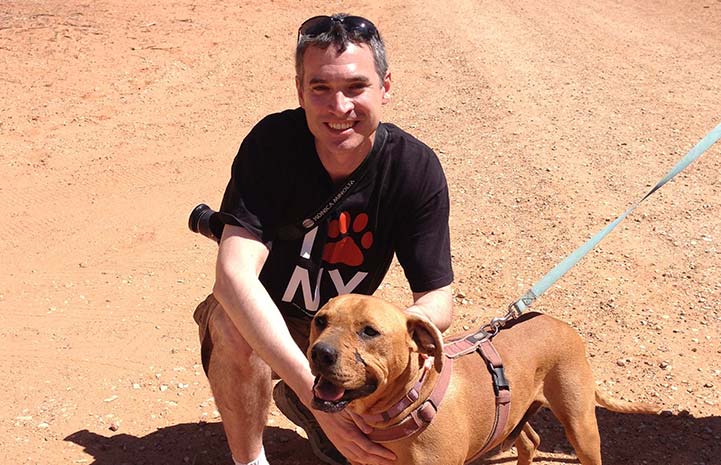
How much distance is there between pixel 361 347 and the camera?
2756 millimetres

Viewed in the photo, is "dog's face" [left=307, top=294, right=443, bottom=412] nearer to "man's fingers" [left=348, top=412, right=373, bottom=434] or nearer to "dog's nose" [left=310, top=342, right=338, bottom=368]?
"dog's nose" [left=310, top=342, right=338, bottom=368]

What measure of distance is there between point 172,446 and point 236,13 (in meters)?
9.83

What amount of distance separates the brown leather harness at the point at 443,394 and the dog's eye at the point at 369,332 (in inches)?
15.2

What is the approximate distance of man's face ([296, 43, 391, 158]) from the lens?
331cm

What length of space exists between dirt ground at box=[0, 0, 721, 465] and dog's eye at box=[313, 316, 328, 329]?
1744 mm

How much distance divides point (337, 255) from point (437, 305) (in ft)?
1.70

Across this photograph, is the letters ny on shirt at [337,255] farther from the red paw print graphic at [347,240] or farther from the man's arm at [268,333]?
the man's arm at [268,333]

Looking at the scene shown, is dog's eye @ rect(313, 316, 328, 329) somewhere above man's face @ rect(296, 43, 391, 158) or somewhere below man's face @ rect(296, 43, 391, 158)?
below

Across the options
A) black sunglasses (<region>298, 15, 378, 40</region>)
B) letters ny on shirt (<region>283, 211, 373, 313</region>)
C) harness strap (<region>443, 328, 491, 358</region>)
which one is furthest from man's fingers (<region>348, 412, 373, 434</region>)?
black sunglasses (<region>298, 15, 378, 40</region>)

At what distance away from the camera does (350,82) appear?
3328mm

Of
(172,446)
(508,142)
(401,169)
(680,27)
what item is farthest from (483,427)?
(680,27)

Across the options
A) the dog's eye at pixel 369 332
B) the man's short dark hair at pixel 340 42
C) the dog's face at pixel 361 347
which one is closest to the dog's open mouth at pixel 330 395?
the dog's face at pixel 361 347

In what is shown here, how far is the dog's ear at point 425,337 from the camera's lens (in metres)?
2.82

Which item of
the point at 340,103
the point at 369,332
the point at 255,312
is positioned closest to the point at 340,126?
the point at 340,103
